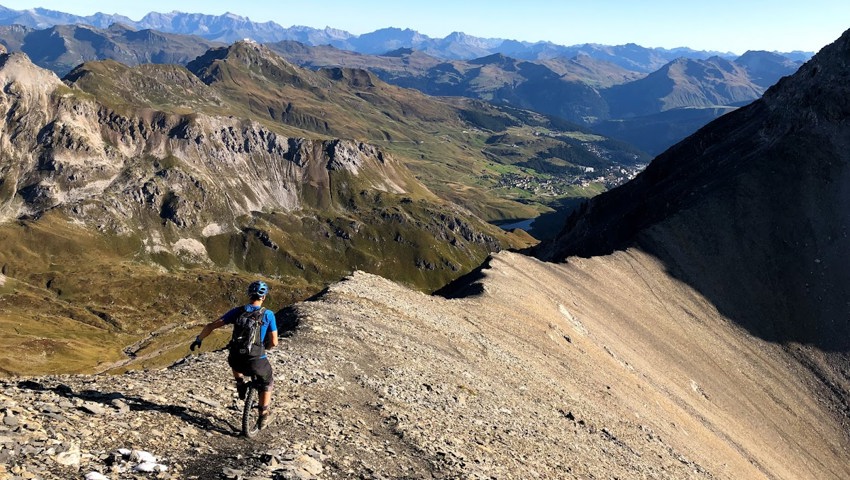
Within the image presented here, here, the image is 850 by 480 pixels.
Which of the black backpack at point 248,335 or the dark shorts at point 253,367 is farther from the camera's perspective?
the dark shorts at point 253,367

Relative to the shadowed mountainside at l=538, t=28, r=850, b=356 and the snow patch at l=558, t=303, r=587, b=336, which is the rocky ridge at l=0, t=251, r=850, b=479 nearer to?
the snow patch at l=558, t=303, r=587, b=336

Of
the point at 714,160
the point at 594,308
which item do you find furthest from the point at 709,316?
the point at 714,160

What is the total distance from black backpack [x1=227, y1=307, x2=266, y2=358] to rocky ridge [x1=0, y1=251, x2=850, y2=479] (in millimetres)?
3151

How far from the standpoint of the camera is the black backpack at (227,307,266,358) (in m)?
19.1

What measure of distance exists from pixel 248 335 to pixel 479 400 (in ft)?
64.8

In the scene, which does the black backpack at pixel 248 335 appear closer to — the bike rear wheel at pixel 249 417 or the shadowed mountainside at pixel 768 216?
the bike rear wheel at pixel 249 417

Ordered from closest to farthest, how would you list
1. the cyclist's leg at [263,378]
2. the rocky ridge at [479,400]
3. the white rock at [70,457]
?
the white rock at [70,457]
the rocky ridge at [479,400]
the cyclist's leg at [263,378]

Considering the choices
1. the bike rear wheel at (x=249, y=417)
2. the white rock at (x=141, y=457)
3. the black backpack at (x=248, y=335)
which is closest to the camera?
the white rock at (x=141, y=457)

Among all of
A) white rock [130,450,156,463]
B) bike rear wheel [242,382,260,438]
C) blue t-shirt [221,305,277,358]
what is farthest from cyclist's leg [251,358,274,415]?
white rock [130,450,156,463]

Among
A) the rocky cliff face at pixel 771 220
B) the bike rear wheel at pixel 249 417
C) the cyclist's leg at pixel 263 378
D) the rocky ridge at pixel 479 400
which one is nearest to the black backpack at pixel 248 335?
the cyclist's leg at pixel 263 378

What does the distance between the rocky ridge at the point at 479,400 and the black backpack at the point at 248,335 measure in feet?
10.3

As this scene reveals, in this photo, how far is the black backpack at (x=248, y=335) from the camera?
62.6 feet

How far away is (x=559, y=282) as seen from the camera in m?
85.4

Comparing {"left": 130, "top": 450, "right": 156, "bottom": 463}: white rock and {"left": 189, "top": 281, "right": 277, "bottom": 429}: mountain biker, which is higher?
{"left": 189, "top": 281, "right": 277, "bottom": 429}: mountain biker
